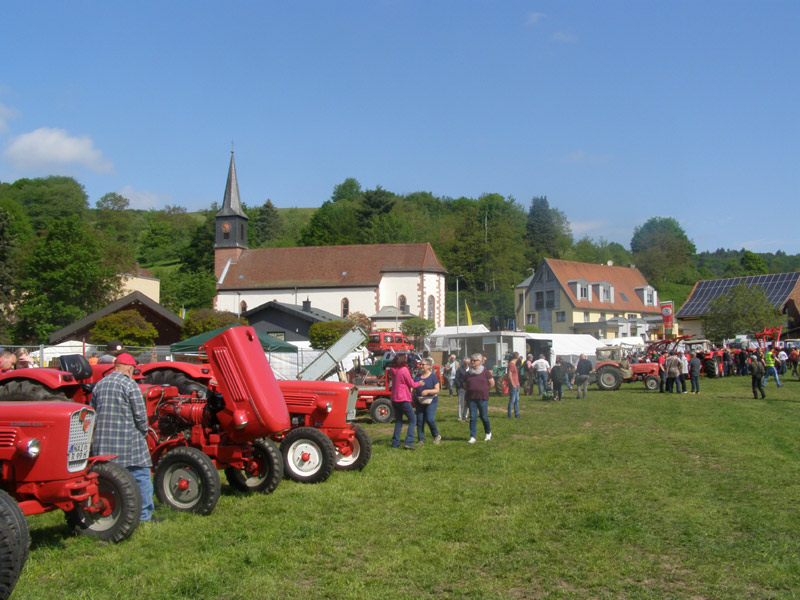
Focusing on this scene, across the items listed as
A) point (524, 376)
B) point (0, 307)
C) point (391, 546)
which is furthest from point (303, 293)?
point (391, 546)

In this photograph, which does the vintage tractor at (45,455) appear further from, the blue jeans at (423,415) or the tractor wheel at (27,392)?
the blue jeans at (423,415)

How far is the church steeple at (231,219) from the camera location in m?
70.9

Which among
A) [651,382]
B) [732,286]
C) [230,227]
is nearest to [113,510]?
[651,382]

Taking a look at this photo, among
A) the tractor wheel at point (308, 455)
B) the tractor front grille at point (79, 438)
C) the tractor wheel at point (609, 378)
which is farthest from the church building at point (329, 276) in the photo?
the tractor front grille at point (79, 438)

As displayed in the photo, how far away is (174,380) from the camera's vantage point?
1006 centimetres

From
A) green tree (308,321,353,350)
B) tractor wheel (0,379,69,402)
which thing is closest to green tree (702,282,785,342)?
green tree (308,321,353,350)

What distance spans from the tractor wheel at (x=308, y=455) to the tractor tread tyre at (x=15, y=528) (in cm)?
460

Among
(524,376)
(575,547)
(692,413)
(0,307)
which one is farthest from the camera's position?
(0,307)

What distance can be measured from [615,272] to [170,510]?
68.4m

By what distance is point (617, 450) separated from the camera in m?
11.4

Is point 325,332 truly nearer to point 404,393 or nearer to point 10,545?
point 404,393

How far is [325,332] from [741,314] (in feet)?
96.7

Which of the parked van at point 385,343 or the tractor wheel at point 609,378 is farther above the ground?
the parked van at point 385,343

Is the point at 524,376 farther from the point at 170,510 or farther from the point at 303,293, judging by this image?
the point at 303,293
